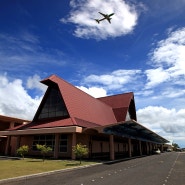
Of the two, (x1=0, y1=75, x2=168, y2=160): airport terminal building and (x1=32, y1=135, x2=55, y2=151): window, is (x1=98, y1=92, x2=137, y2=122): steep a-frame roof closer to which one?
(x1=0, y1=75, x2=168, y2=160): airport terminal building

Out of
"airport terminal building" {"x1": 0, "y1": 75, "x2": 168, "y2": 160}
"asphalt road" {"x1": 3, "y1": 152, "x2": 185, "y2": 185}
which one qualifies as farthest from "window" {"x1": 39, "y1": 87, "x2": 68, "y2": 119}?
"asphalt road" {"x1": 3, "y1": 152, "x2": 185, "y2": 185}

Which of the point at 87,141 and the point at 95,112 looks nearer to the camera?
the point at 87,141

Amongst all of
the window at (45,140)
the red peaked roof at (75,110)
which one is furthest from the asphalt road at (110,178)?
the window at (45,140)

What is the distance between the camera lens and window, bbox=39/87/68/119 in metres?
28.2

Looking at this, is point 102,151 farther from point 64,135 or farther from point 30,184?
point 30,184

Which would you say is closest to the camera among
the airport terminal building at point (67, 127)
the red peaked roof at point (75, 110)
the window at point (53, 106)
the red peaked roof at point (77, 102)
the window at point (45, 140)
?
the airport terminal building at point (67, 127)

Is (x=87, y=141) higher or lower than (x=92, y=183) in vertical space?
higher

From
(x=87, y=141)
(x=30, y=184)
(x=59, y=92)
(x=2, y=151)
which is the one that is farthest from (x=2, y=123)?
(x=30, y=184)

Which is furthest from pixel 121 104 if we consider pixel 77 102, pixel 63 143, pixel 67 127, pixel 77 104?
pixel 67 127

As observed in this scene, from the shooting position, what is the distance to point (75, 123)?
2347cm

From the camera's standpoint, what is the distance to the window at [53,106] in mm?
28167

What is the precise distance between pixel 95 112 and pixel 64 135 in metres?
8.71

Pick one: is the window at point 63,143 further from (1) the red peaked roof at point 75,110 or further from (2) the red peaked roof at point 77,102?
(2) the red peaked roof at point 77,102

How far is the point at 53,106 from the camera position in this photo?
96.0 feet
